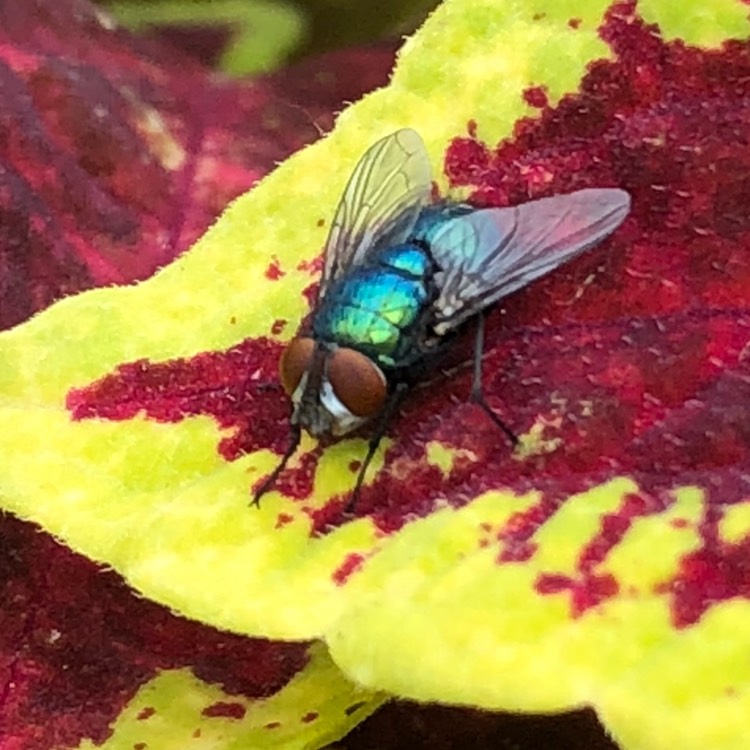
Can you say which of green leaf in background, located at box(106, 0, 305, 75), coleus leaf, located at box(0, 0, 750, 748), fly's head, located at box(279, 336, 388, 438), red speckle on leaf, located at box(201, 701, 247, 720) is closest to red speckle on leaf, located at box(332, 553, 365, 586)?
coleus leaf, located at box(0, 0, 750, 748)

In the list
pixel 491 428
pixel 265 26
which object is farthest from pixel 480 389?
pixel 265 26

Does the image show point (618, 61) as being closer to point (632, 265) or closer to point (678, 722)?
point (632, 265)

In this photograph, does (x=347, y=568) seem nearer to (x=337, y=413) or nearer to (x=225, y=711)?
(x=337, y=413)

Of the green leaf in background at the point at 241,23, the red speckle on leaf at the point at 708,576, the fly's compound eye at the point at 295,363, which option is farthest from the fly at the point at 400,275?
the green leaf in background at the point at 241,23

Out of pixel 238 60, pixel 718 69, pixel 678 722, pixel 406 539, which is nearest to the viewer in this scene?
pixel 678 722

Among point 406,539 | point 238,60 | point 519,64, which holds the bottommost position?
point 238,60

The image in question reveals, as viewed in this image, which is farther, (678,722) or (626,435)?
(626,435)

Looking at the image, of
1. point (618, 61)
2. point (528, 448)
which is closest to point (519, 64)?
point (618, 61)
